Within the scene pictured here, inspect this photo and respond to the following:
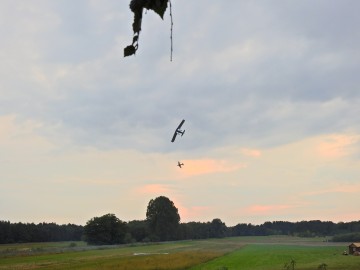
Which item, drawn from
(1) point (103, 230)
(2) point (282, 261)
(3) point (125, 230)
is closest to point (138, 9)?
(2) point (282, 261)

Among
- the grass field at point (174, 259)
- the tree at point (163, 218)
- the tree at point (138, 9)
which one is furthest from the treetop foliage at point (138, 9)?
the tree at point (163, 218)

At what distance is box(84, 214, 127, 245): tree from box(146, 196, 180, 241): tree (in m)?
23.4

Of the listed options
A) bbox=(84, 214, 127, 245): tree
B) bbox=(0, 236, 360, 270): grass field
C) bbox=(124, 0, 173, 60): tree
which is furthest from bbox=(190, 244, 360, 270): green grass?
bbox=(84, 214, 127, 245): tree

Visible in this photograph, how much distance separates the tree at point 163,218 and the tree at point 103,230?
23.4m

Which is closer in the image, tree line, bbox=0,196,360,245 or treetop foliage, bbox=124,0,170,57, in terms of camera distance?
treetop foliage, bbox=124,0,170,57

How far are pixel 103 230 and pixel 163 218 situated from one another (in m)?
29.9

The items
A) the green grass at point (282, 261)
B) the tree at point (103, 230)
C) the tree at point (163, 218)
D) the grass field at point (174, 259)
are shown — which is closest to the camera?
the green grass at point (282, 261)

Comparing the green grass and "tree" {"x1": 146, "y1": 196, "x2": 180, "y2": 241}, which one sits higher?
"tree" {"x1": 146, "y1": 196, "x2": 180, "y2": 241}

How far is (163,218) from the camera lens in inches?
6407

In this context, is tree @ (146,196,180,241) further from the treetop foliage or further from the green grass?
the treetop foliage

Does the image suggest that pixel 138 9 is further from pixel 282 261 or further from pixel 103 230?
pixel 103 230

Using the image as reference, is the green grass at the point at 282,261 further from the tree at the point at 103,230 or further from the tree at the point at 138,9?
the tree at the point at 103,230

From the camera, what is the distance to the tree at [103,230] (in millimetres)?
138375

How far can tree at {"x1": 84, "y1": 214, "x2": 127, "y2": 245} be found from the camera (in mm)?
138375
